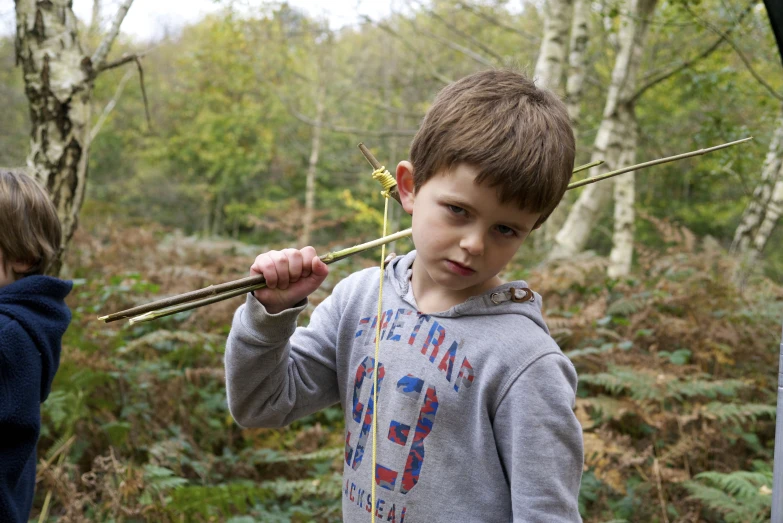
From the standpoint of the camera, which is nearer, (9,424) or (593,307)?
(9,424)

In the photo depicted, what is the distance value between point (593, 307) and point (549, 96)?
3600 millimetres

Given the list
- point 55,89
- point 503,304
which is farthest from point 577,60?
point 503,304

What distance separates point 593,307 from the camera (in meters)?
4.94

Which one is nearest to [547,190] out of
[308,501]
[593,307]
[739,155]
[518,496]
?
[518,496]

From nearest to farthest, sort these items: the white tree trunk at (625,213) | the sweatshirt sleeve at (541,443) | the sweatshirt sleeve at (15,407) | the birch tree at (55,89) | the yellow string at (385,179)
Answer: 1. the sweatshirt sleeve at (541,443)
2. the yellow string at (385,179)
3. the sweatshirt sleeve at (15,407)
4. the birch tree at (55,89)
5. the white tree trunk at (625,213)

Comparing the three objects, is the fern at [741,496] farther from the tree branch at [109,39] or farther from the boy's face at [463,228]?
the tree branch at [109,39]

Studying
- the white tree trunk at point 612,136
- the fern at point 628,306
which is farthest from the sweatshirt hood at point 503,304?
the white tree trunk at point 612,136

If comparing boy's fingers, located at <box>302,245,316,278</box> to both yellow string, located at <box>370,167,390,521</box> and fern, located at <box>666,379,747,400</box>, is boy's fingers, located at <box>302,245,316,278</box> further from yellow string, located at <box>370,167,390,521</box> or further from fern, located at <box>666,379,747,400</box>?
fern, located at <box>666,379,747,400</box>

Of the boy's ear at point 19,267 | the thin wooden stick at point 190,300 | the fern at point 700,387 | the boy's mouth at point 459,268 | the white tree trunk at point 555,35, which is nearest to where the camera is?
the thin wooden stick at point 190,300

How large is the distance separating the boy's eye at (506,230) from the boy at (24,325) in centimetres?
148

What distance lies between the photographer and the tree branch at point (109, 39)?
3080 mm

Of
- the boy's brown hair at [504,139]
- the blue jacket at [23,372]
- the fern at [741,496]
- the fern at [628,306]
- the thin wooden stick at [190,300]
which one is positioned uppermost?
the boy's brown hair at [504,139]

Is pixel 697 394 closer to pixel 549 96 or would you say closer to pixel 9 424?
pixel 549 96

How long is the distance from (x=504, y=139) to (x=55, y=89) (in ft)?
7.82
